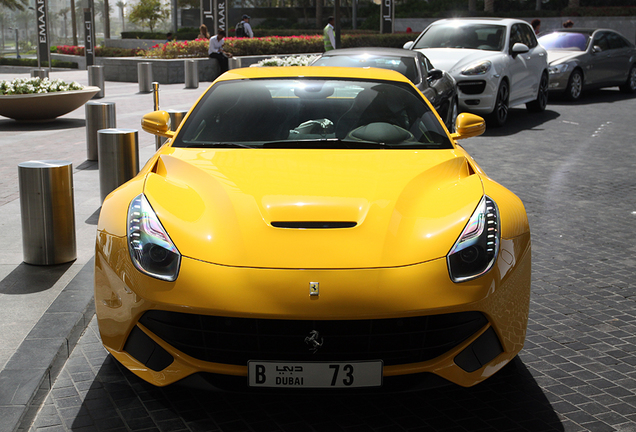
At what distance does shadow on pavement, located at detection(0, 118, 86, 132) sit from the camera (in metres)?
12.8

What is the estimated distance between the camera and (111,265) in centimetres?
309

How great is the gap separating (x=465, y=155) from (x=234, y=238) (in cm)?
165

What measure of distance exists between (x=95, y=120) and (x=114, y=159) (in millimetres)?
2981

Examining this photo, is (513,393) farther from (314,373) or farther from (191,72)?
(191,72)

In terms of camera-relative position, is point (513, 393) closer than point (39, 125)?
Yes

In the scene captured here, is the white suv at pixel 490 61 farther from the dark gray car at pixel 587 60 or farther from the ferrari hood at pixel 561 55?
the ferrari hood at pixel 561 55

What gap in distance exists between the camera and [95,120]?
9.75m

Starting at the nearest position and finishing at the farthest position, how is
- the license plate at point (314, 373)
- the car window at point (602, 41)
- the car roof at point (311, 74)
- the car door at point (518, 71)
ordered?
1. the license plate at point (314, 373)
2. the car roof at point (311, 74)
3. the car door at point (518, 71)
4. the car window at point (602, 41)

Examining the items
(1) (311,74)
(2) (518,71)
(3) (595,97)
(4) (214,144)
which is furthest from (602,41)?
(4) (214,144)

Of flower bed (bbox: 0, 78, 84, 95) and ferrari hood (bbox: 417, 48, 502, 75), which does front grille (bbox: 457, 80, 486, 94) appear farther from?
flower bed (bbox: 0, 78, 84, 95)

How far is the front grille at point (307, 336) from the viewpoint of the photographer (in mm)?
2799

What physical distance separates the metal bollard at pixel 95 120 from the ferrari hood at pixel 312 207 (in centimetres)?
626

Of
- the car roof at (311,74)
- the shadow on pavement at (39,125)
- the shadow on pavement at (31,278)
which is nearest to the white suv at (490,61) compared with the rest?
the shadow on pavement at (39,125)

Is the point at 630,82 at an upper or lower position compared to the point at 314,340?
upper
